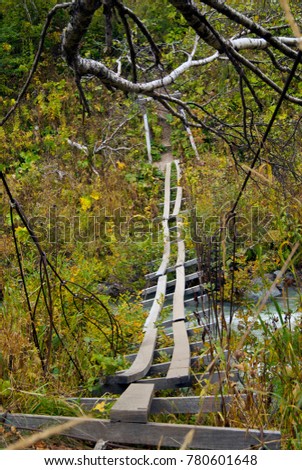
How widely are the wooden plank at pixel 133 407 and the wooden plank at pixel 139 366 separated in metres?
0.43

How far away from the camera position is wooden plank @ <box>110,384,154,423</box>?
286 cm

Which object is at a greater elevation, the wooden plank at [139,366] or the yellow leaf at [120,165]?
the yellow leaf at [120,165]

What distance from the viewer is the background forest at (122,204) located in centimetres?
305

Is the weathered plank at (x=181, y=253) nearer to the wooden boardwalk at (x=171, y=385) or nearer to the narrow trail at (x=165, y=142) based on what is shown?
the wooden boardwalk at (x=171, y=385)

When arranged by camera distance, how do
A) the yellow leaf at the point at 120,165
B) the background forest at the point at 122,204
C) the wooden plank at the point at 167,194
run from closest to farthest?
the background forest at the point at 122,204 → the wooden plank at the point at 167,194 → the yellow leaf at the point at 120,165

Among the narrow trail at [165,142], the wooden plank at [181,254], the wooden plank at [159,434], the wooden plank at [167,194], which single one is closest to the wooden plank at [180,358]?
the wooden plank at [159,434]

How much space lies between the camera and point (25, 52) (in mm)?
14227

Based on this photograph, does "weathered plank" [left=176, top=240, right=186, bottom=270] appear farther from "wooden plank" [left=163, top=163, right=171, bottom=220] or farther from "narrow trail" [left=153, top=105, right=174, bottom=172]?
"narrow trail" [left=153, top=105, right=174, bottom=172]

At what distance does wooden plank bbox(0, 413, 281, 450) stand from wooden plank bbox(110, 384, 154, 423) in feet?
0.10

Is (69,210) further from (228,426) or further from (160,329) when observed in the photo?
(228,426)

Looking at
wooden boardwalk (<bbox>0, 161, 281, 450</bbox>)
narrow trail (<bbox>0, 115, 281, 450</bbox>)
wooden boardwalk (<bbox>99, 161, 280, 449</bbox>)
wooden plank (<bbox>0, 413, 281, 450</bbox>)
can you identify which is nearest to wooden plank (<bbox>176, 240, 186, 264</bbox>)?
wooden boardwalk (<bbox>99, 161, 280, 449</bbox>)

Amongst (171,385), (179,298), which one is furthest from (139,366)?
(179,298)

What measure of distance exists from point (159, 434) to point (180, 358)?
103 cm

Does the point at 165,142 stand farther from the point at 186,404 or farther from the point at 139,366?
the point at 186,404
